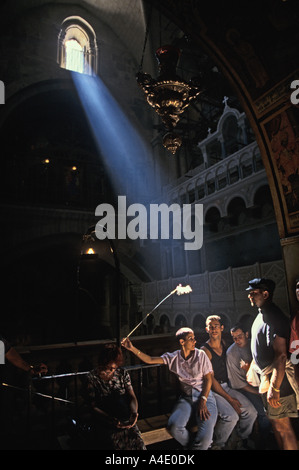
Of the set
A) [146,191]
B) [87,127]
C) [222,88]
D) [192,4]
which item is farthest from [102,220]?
[192,4]

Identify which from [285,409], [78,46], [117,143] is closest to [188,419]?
[285,409]

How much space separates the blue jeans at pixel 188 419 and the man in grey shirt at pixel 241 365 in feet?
1.37

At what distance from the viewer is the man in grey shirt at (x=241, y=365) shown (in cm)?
392

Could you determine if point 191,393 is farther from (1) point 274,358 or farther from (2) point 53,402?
(2) point 53,402

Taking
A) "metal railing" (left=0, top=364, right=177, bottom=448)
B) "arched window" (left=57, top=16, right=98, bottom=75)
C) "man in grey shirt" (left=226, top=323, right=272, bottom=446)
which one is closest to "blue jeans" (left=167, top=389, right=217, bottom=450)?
"man in grey shirt" (left=226, top=323, right=272, bottom=446)

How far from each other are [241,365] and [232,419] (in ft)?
1.98

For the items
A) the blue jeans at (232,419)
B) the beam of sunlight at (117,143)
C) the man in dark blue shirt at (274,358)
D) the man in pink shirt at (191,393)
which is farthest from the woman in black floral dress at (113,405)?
the beam of sunlight at (117,143)

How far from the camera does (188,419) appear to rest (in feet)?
12.0

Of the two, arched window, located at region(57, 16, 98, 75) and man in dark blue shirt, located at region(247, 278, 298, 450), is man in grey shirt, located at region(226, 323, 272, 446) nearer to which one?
man in dark blue shirt, located at region(247, 278, 298, 450)

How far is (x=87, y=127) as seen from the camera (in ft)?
64.2

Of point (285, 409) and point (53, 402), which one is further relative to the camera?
point (53, 402)

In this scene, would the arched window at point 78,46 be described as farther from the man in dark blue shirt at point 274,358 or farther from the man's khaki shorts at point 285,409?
the man's khaki shorts at point 285,409

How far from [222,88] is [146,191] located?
6.76m
